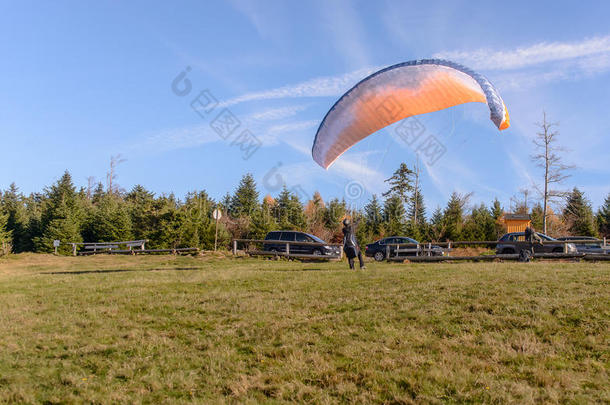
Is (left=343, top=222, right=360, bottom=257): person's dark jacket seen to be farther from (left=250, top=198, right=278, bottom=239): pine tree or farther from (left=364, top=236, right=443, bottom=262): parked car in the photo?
(left=250, top=198, right=278, bottom=239): pine tree

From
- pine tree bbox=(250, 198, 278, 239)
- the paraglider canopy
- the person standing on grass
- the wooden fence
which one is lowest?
the wooden fence

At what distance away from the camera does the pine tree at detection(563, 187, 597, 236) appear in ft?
133

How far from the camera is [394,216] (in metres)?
39.8

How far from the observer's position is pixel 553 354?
246 inches

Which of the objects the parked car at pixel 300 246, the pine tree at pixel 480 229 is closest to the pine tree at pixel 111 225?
the parked car at pixel 300 246

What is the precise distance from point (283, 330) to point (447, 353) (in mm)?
2742

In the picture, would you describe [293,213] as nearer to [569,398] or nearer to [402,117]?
[402,117]

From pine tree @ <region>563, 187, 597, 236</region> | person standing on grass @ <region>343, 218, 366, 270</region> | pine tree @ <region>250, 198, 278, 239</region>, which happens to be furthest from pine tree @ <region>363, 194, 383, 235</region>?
person standing on grass @ <region>343, 218, 366, 270</region>

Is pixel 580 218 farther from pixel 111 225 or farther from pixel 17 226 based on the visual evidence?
pixel 17 226

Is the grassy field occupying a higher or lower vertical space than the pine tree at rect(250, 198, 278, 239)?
Result: lower

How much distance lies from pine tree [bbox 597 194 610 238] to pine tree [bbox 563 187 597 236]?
0.70 meters

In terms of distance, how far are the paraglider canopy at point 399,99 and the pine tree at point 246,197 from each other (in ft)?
105

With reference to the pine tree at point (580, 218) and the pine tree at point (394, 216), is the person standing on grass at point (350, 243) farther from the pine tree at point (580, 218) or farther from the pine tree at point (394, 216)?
the pine tree at point (580, 218)

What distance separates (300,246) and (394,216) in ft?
58.3
